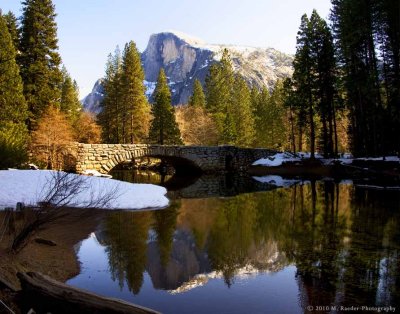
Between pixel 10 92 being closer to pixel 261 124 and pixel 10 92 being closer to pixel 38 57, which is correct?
pixel 38 57

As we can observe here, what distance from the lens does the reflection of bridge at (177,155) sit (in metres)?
36.4

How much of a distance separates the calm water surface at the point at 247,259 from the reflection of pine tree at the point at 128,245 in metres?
0.03

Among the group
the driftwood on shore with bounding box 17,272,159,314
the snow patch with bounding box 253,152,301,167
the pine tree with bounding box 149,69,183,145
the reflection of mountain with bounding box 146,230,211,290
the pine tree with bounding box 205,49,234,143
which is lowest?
the reflection of mountain with bounding box 146,230,211,290

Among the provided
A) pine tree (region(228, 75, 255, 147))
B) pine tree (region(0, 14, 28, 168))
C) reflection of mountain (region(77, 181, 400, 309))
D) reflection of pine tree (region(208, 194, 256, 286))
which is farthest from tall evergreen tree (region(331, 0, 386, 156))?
pine tree (region(0, 14, 28, 168))

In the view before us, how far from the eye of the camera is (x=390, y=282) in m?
8.00

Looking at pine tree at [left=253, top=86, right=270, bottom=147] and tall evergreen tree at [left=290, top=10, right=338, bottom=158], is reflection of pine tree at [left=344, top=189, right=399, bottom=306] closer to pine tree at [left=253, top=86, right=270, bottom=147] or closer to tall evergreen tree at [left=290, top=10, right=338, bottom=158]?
tall evergreen tree at [left=290, top=10, right=338, bottom=158]

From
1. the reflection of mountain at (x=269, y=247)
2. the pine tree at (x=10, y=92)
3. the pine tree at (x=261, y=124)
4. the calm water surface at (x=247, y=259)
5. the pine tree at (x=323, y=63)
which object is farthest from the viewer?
the pine tree at (x=261, y=124)

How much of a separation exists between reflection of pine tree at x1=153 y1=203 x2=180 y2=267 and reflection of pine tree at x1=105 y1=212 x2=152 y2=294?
378 mm

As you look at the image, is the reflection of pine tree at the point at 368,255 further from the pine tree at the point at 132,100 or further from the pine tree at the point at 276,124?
the pine tree at the point at 276,124

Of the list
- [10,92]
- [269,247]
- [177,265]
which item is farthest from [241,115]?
[177,265]

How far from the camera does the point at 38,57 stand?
38.3 metres

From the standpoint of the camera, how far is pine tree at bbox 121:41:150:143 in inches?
2131

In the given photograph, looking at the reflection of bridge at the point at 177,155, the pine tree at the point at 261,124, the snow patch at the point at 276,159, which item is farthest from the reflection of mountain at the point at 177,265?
the pine tree at the point at 261,124

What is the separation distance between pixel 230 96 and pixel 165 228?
53793 millimetres
